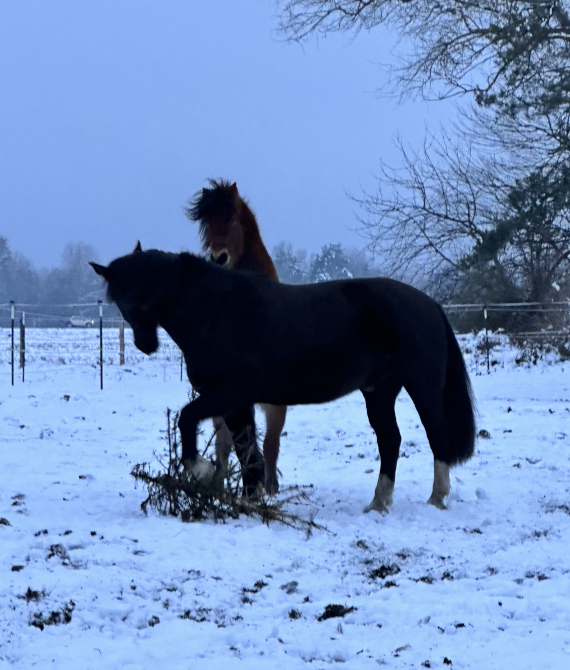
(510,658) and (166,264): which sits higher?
(166,264)

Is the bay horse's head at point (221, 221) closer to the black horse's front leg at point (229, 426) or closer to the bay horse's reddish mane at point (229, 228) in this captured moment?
the bay horse's reddish mane at point (229, 228)

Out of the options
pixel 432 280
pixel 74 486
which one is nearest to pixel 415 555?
pixel 74 486

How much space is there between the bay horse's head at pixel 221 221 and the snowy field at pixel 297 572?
1861 mm

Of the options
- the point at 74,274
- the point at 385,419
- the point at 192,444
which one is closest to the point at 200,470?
the point at 192,444

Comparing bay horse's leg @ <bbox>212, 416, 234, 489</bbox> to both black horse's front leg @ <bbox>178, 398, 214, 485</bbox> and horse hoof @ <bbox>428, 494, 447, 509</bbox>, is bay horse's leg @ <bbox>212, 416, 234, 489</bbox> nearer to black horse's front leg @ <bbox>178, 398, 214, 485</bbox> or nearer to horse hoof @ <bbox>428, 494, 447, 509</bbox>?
black horse's front leg @ <bbox>178, 398, 214, 485</bbox>

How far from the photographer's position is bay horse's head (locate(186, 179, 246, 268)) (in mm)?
5238

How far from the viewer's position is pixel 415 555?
151 inches

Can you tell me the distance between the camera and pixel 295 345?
14.6ft

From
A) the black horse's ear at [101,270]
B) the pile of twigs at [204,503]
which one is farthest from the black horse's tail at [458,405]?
the black horse's ear at [101,270]

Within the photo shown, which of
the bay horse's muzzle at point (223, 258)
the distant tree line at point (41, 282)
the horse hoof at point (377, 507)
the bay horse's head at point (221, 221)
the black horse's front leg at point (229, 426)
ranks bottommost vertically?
the horse hoof at point (377, 507)

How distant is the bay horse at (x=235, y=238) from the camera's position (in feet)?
17.2

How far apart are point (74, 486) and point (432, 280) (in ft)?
47.7

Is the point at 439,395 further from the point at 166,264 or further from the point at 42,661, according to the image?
the point at 42,661

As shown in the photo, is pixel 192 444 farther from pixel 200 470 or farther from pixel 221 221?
pixel 221 221
